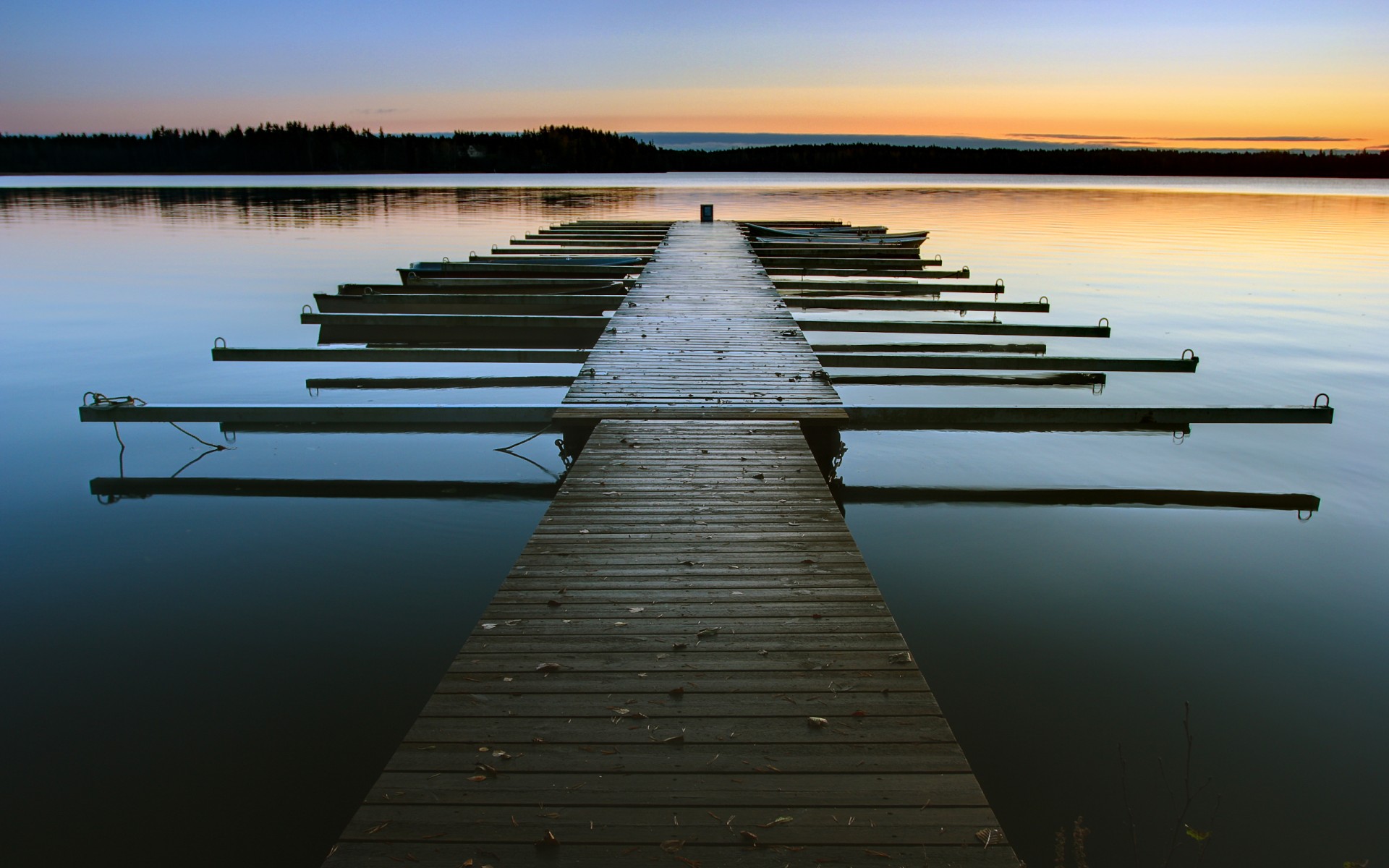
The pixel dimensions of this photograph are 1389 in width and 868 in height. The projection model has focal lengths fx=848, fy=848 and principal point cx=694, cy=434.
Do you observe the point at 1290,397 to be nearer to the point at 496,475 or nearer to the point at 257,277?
the point at 496,475

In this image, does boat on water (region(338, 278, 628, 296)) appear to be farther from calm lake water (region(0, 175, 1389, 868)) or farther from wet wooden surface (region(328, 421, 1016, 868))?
wet wooden surface (region(328, 421, 1016, 868))

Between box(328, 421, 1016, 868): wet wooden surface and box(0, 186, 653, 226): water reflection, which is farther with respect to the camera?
box(0, 186, 653, 226): water reflection

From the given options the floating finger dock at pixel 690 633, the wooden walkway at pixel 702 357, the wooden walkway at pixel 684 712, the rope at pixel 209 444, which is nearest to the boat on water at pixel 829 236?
the wooden walkway at pixel 702 357

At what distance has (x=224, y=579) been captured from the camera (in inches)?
263

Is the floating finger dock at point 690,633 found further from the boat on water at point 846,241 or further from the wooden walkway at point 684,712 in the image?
the boat on water at point 846,241

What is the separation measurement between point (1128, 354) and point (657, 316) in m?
9.13

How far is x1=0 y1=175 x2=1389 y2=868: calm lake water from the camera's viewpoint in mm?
4191

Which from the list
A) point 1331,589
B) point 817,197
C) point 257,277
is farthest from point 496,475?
point 817,197

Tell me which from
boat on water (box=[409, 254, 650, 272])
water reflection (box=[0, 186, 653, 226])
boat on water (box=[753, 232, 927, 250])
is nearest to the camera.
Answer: boat on water (box=[409, 254, 650, 272])

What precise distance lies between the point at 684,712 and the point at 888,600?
3423 mm

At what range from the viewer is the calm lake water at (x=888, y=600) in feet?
13.8

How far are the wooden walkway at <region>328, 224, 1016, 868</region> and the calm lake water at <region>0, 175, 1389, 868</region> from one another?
1.26 m

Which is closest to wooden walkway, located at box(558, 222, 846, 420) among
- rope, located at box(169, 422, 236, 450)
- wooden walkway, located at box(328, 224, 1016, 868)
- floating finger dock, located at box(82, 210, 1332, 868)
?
floating finger dock, located at box(82, 210, 1332, 868)

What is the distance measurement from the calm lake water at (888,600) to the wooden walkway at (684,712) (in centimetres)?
126
